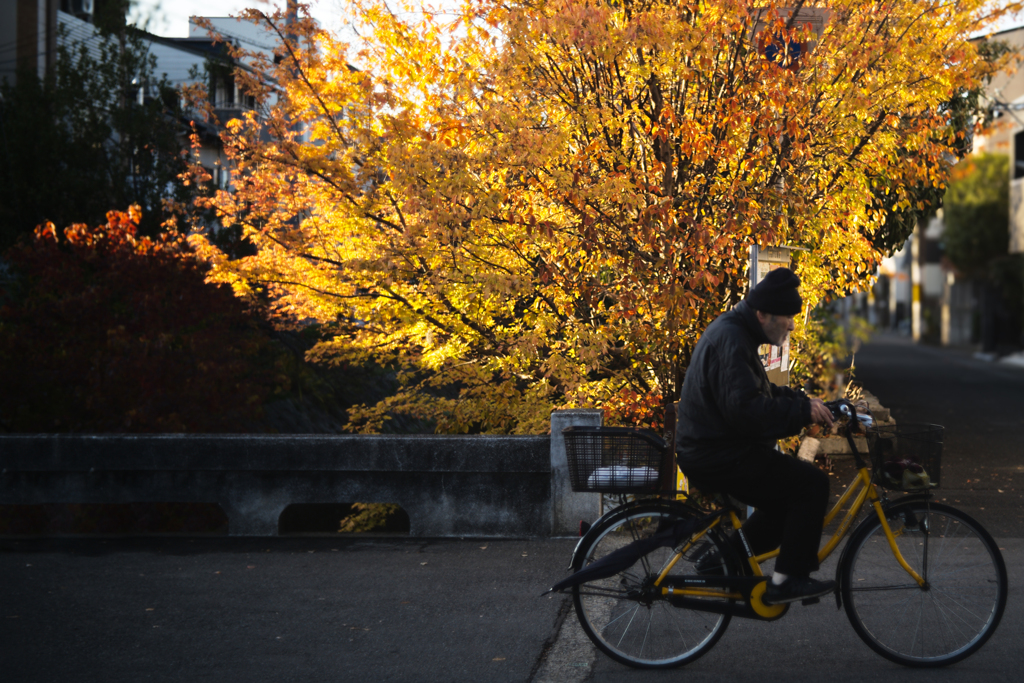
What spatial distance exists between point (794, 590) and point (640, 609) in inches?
28.1

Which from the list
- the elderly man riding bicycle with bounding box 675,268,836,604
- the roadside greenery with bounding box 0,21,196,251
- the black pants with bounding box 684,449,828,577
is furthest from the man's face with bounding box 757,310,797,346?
the roadside greenery with bounding box 0,21,196,251

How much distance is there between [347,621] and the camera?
537 centimetres

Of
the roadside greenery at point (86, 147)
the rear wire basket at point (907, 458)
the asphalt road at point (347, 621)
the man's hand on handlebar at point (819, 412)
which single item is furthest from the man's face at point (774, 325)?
the roadside greenery at point (86, 147)

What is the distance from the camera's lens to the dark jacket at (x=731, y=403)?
13.6 ft

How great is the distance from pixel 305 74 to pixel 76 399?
4004 mm

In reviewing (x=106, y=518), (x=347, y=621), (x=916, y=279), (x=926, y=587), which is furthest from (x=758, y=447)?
(x=916, y=279)

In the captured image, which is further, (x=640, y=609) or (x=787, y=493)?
(x=640, y=609)

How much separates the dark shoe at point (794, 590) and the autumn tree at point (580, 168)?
3.46 m

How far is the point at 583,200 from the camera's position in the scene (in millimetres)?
7395

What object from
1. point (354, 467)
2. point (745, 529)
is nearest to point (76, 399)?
point (354, 467)

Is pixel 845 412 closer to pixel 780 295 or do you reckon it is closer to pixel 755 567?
pixel 780 295

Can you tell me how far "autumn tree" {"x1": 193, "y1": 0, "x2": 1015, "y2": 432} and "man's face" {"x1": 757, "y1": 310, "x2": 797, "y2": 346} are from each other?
9.93ft

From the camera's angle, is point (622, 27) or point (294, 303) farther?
point (294, 303)

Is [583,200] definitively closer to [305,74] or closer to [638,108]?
[638,108]
